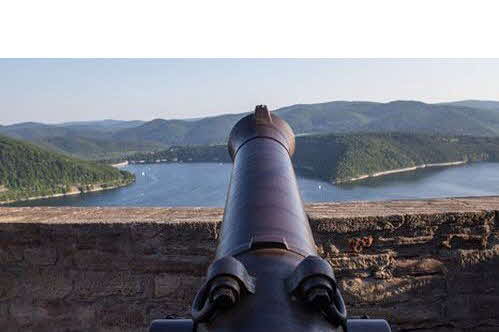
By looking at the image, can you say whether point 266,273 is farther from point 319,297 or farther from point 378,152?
point 378,152

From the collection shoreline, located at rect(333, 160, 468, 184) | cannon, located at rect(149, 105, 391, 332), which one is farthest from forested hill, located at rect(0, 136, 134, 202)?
cannon, located at rect(149, 105, 391, 332)

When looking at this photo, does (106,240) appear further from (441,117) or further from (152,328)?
(441,117)

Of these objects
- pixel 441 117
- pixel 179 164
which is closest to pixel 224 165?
pixel 179 164

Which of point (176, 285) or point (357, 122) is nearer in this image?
point (176, 285)

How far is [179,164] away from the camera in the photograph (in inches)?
3841

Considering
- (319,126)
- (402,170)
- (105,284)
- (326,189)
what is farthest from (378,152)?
(319,126)

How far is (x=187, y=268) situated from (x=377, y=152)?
71.7m

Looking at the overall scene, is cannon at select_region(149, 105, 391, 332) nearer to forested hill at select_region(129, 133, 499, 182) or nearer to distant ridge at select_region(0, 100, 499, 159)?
forested hill at select_region(129, 133, 499, 182)

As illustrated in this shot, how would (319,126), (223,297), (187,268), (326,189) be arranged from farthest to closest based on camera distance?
(319,126) → (326,189) → (187,268) → (223,297)

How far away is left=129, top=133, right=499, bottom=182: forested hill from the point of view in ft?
208

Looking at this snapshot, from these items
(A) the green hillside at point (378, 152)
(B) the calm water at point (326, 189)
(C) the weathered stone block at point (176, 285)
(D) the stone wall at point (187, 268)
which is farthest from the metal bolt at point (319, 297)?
(A) the green hillside at point (378, 152)

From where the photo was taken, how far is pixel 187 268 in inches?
116

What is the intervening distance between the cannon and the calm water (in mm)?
39703

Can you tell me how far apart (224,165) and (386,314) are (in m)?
86.8
